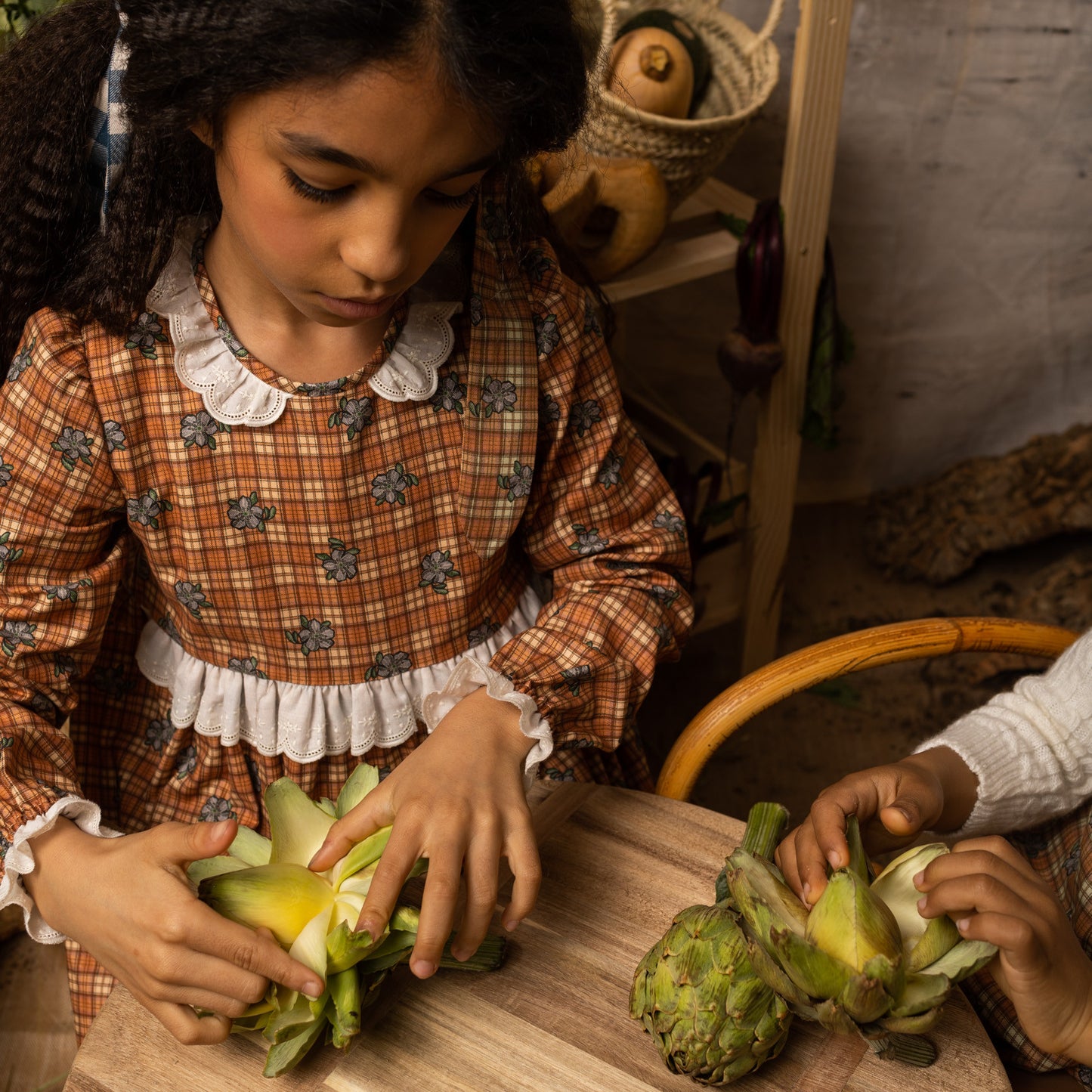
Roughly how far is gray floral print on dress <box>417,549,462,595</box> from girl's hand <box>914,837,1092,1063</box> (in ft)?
1.71

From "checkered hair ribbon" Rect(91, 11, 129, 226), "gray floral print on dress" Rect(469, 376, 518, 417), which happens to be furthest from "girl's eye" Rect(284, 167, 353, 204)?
"gray floral print on dress" Rect(469, 376, 518, 417)

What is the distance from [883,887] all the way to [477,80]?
2.13ft

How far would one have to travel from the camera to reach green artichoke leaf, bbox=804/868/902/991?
0.78 meters

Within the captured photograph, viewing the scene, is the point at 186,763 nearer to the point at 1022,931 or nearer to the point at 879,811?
the point at 879,811

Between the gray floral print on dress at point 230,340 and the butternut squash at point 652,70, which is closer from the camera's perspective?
the gray floral print on dress at point 230,340

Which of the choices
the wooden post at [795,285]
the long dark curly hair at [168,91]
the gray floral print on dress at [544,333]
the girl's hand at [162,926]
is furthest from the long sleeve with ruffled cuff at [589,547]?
the wooden post at [795,285]

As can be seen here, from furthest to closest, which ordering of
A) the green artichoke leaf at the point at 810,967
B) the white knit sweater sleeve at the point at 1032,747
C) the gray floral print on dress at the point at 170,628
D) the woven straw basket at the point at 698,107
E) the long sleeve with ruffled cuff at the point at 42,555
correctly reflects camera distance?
the woven straw basket at the point at 698,107, the gray floral print on dress at the point at 170,628, the white knit sweater sleeve at the point at 1032,747, the long sleeve with ruffled cuff at the point at 42,555, the green artichoke leaf at the point at 810,967

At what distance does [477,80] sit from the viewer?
2.64ft

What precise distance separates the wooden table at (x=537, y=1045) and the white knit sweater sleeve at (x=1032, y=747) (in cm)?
24

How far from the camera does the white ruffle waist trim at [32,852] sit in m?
0.96

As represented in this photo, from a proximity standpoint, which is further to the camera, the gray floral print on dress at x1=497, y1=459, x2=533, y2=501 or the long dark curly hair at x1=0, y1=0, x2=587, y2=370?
the gray floral print on dress at x1=497, y1=459, x2=533, y2=501

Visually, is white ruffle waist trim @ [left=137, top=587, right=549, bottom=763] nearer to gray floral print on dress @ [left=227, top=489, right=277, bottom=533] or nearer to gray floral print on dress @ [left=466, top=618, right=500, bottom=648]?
gray floral print on dress @ [left=466, top=618, right=500, bottom=648]

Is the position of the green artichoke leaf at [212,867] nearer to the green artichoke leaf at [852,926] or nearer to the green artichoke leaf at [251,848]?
the green artichoke leaf at [251,848]

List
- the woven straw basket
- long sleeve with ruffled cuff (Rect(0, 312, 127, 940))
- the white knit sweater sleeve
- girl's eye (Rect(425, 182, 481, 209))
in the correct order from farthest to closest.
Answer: the woven straw basket, the white knit sweater sleeve, long sleeve with ruffled cuff (Rect(0, 312, 127, 940)), girl's eye (Rect(425, 182, 481, 209))
